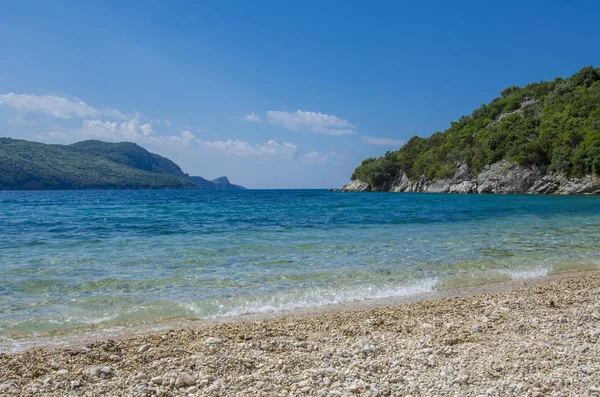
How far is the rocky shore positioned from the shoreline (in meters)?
0.53

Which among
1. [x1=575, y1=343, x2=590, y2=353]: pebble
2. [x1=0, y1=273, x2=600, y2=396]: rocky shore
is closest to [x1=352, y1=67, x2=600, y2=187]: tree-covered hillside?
[x1=0, y1=273, x2=600, y2=396]: rocky shore

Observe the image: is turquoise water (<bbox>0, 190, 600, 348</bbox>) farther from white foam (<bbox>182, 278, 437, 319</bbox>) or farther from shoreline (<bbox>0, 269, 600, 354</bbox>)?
shoreline (<bbox>0, 269, 600, 354</bbox>)

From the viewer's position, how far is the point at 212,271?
11.3m

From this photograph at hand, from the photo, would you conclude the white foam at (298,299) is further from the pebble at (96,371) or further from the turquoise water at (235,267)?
the pebble at (96,371)

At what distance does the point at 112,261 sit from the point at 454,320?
35.3 ft

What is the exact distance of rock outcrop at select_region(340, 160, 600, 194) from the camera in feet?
225

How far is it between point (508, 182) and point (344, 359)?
87.5m

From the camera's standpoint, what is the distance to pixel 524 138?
8231 centimetres

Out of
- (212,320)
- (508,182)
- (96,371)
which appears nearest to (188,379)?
(96,371)

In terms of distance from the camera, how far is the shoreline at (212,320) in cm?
642

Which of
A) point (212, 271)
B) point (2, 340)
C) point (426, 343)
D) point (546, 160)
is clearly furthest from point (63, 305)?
point (546, 160)

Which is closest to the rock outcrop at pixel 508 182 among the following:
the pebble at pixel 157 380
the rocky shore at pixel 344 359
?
the rocky shore at pixel 344 359

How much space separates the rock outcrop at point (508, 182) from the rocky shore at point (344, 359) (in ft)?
249

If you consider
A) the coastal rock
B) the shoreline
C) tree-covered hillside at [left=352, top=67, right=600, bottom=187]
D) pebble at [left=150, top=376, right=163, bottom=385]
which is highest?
tree-covered hillside at [left=352, top=67, right=600, bottom=187]
